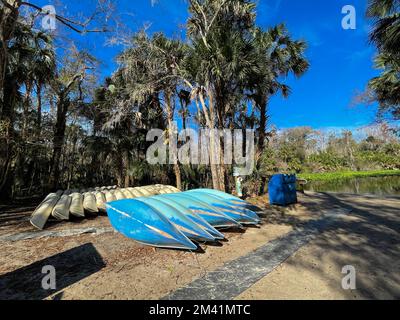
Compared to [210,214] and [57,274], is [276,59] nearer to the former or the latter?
[210,214]

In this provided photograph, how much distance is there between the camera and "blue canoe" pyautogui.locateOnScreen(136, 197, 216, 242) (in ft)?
14.6

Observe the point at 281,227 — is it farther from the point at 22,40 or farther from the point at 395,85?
the point at 22,40

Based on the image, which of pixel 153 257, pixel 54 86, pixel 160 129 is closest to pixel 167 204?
pixel 153 257

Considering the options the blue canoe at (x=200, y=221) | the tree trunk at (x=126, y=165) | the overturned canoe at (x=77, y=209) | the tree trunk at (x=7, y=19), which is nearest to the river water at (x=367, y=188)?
the blue canoe at (x=200, y=221)

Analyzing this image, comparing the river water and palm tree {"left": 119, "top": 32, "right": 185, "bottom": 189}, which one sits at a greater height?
palm tree {"left": 119, "top": 32, "right": 185, "bottom": 189}

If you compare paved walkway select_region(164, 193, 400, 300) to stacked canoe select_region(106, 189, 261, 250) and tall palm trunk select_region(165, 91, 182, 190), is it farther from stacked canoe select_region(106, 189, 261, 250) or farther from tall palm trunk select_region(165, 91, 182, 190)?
tall palm trunk select_region(165, 91, 182, 190)

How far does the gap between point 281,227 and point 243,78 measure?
5.83 metres

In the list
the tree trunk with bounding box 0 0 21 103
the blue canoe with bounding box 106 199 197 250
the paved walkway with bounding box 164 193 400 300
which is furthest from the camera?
the tree trunk with bounding box 0 0 21 103

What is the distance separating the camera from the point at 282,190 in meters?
8.78

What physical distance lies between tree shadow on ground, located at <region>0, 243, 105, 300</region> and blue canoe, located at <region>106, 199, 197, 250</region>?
2.45 feet

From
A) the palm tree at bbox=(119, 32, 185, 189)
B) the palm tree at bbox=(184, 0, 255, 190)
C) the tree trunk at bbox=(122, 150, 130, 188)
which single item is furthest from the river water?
the tree trunk at bbox=(122, 150, 130, 188)

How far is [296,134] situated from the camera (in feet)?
180

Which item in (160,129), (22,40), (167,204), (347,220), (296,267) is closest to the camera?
(296,267)
